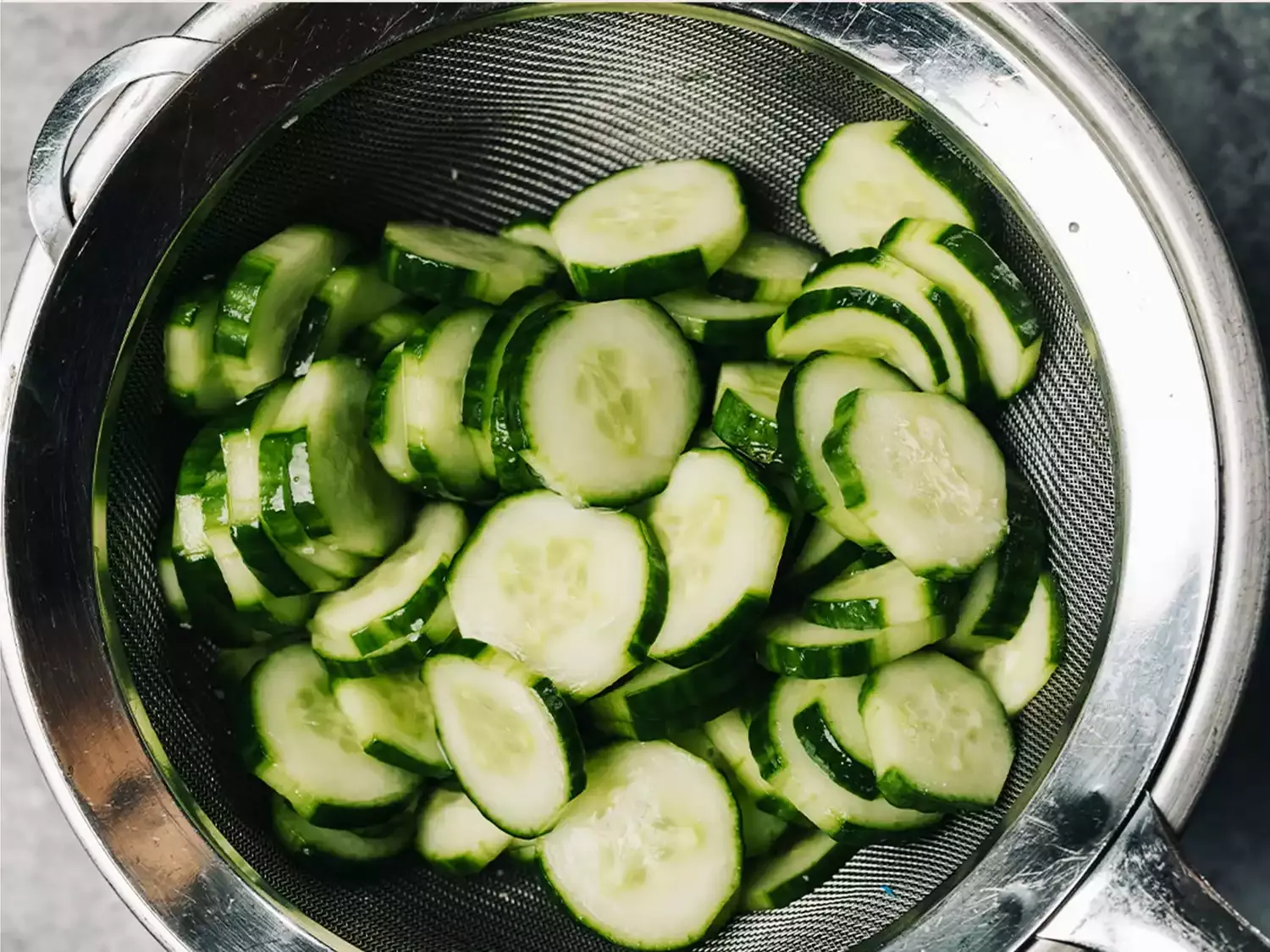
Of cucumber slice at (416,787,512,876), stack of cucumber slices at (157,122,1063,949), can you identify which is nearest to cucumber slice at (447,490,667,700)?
stack of cucumber slices at (157,122,1063,949)

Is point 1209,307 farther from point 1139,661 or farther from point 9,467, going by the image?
point 9,467

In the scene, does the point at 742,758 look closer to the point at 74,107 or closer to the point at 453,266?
the point at 453,266

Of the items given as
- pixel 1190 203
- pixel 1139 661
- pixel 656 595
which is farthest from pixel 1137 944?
pixel 1190 203

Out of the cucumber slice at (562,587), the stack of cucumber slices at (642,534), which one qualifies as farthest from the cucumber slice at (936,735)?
the cucumber slice at (562,587)

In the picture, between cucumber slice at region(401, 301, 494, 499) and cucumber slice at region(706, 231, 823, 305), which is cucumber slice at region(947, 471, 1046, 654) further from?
cucumber slice at region(401, 301, 494, 499)

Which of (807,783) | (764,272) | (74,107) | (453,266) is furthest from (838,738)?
(74,107)

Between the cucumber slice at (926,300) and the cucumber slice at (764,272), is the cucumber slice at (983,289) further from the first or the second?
the cucumber slice at (764,272)
